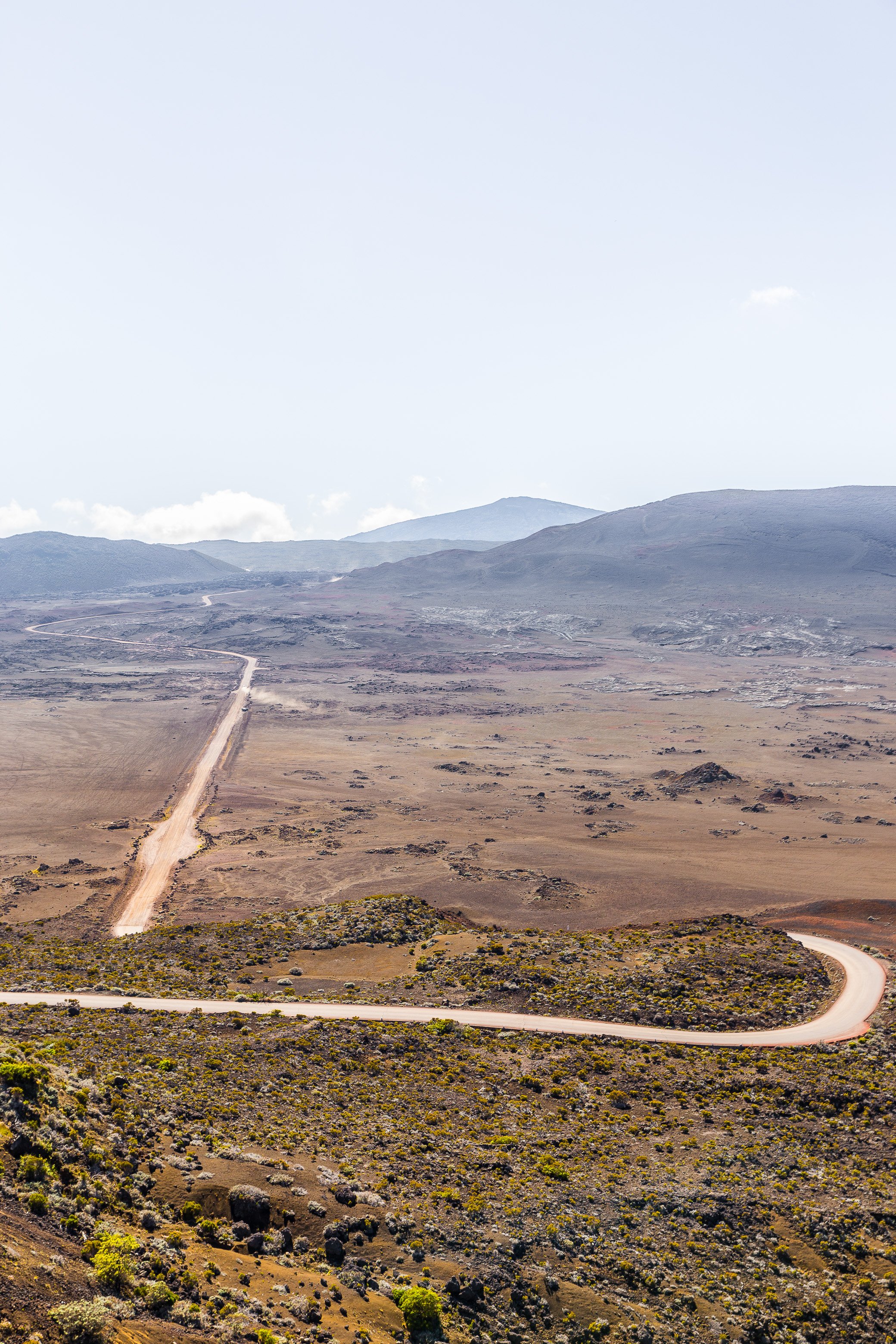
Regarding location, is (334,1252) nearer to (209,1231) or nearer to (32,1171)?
(209,1231)

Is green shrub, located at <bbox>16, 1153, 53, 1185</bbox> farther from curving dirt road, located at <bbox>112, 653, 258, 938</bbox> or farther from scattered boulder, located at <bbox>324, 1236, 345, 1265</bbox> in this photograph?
curving dirt road, located at <bbox>112, 653, 258, 938</bbox>

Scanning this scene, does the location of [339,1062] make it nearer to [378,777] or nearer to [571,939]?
[571,939]

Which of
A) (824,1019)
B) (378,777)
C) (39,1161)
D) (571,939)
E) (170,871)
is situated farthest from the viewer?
(378,777)

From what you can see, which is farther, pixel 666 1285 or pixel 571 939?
pixel 571 939

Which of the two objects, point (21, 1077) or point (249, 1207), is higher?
point (21, 1077)

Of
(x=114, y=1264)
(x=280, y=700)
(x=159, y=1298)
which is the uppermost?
(x=280, y=700)

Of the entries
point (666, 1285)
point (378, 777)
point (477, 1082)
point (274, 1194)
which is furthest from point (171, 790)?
point (666, 1285)

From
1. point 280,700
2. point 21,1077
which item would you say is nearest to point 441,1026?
point 21,1077
